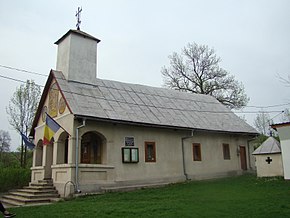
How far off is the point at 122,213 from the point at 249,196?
4.92 metres

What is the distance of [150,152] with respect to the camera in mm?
17719

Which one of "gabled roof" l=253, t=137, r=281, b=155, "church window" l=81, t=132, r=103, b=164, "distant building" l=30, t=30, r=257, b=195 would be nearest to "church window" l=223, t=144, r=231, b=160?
"distant building" l=30, t=30, r=257, b=195

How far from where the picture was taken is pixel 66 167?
14.9 meters

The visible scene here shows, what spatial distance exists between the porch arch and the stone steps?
7.03ft

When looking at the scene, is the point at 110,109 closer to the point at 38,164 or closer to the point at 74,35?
the point at 74,35

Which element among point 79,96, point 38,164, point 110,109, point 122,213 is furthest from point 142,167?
point 122,213

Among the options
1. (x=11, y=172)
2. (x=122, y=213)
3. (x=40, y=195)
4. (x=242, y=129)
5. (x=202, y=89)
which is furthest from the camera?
(x=202, y=89)

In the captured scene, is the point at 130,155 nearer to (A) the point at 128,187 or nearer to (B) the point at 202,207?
(A) the point at 128,187

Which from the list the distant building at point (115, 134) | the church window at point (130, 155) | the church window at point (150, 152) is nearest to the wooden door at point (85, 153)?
the distant building at point (115, 134)

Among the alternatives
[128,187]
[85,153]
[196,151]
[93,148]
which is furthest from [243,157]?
[85,153]

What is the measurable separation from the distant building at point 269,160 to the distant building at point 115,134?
351 centimetres

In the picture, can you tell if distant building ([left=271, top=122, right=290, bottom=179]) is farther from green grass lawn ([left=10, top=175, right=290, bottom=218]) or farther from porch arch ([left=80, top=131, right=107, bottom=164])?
porch arch ([left=80, top=131, right=107, bottom=164])

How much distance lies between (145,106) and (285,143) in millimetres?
8059

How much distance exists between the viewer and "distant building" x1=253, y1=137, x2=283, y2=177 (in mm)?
16812
